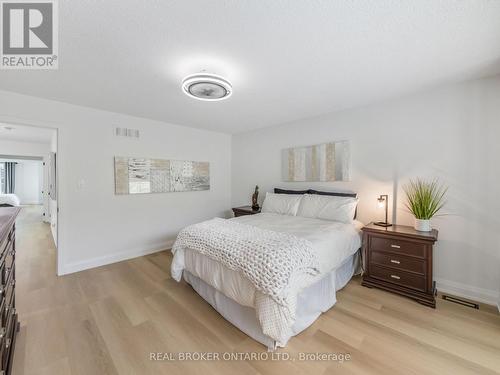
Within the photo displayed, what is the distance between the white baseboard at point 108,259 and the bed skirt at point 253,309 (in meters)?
1.63

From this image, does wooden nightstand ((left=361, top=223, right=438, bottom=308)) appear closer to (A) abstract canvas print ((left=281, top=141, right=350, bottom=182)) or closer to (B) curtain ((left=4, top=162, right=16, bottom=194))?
(A) abstract canvas print ((left=281, top=141, right=350, bottom=182))

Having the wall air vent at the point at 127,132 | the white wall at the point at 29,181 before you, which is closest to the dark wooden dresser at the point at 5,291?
the wall air vent at the point at 127,132

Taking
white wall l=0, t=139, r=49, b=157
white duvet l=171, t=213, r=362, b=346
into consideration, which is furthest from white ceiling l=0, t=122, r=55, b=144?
white duvet l=171, t=213, r=362, b=346

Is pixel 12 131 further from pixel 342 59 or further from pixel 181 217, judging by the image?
pixel 342 59

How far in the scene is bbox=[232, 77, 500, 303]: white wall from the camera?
7.06 ft

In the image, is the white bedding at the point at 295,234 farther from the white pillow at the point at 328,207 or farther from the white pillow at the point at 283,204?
the white pillow at the point at 283,204

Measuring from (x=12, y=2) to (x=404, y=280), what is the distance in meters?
3.94

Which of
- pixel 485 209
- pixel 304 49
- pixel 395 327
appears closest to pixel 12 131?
pixel 304 49

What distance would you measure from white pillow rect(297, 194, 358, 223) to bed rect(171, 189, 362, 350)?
0.12 meters

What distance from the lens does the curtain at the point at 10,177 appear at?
908 centimetres

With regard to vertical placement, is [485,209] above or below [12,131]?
below

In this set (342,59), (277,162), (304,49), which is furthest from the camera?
(277,162)

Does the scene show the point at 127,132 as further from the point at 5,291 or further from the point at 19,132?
the point at 19,132

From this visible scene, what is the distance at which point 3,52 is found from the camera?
1.71 meters
